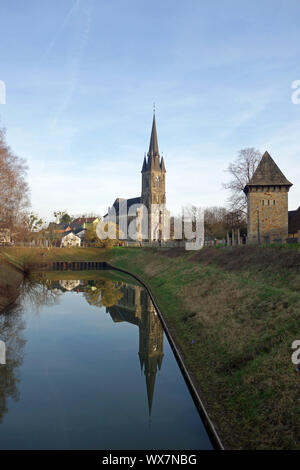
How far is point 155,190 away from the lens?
107 m

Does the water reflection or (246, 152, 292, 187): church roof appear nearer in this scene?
the water reflection

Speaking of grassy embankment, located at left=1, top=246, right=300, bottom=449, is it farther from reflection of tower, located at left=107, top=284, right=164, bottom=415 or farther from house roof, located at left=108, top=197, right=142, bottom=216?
house roof, located at left=108, top=197, right=142, bottom=216

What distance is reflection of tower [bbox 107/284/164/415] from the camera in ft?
46.2

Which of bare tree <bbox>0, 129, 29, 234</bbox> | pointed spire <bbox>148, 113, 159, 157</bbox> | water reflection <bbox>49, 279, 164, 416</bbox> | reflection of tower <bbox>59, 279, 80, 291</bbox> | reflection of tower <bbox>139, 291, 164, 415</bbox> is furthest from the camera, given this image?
pointed spire <bbox>148, 113, 159, 157</bbox>

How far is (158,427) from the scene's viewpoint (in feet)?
30.5

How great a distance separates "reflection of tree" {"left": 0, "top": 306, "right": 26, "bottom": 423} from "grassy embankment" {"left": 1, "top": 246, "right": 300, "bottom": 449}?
6600 millimetres

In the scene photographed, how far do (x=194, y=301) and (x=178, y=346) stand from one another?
561cm

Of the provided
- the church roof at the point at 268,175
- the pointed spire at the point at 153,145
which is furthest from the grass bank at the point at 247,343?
the pointed spire at the point at 153,145

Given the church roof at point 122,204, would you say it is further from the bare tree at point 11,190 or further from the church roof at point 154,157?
the bare tree at point 11,190

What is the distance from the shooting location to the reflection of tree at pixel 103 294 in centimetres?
2966

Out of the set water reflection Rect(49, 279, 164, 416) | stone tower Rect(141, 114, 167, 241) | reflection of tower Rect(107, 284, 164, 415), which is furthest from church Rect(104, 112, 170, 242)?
reflection of tower Rect(107, 284, 164, 415)

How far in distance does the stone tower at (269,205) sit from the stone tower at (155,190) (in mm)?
69985
